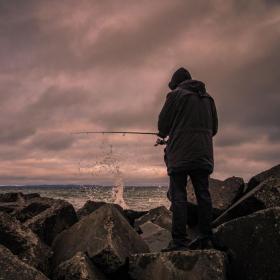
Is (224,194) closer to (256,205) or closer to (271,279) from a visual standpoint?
(256,205)

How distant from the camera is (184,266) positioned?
4988 millimetres

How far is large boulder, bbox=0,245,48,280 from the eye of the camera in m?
4.62

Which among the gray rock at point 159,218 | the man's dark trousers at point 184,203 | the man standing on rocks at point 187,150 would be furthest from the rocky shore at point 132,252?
the gray rock at point 159,218

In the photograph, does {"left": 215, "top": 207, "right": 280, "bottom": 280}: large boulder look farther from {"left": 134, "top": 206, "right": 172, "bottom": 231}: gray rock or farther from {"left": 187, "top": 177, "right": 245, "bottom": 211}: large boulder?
{"left": 134, "top": 206, "right": 172, "bottom": 231}: gray rock

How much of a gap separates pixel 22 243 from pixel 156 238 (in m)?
2.39

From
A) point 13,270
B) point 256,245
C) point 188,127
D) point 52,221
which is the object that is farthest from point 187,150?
point 52,221

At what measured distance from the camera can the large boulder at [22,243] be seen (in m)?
5.66

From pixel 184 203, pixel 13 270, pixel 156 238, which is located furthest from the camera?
pixel 156 238

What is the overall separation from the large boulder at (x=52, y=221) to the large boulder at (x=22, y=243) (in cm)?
118

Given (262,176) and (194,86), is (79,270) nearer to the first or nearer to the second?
(194,86)

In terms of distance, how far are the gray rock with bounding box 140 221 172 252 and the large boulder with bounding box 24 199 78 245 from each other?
4.11ft

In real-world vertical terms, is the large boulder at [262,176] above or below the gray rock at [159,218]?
above

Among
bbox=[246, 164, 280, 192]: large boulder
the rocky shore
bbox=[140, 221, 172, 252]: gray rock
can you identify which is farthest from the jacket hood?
bbox=[246, 164, 280, 192]: large boulder

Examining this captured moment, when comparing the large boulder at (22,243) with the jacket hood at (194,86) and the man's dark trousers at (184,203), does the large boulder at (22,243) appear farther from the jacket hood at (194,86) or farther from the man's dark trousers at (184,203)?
the jacket hood at (194,86)
